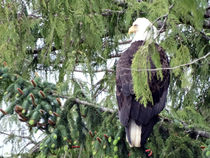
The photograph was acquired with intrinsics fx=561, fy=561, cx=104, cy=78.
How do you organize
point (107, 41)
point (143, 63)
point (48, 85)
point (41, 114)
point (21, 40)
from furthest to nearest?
point (107, 41) → point (21, 40) → point (48, 85) → point (41, 114) → point (143, 63)

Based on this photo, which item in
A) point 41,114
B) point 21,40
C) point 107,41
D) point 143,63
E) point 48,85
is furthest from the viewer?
point 107,41

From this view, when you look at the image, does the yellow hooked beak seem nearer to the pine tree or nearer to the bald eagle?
the pine tree

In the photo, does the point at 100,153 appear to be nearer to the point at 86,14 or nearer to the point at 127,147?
the point at 127,147

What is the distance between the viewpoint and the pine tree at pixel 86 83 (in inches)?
147

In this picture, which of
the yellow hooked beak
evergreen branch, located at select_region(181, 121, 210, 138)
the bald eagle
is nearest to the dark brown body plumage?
the bald eagle

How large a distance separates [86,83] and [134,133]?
2.24 feet

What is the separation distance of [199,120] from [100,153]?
74 cm

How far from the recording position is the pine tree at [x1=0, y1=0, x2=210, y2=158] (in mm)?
3727

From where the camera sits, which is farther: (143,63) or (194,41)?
(194,41)

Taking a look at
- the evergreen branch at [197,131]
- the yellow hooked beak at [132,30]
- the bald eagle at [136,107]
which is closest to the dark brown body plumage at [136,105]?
the bald eagle at [136,107]

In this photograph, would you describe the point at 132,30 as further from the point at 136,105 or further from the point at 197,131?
the point at 197,131

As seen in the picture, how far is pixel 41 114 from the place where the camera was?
149 inches

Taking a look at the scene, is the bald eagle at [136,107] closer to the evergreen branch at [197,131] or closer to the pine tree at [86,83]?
the pine tree at [86,83]

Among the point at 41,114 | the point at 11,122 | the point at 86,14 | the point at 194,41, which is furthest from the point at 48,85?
the point at 194,41
